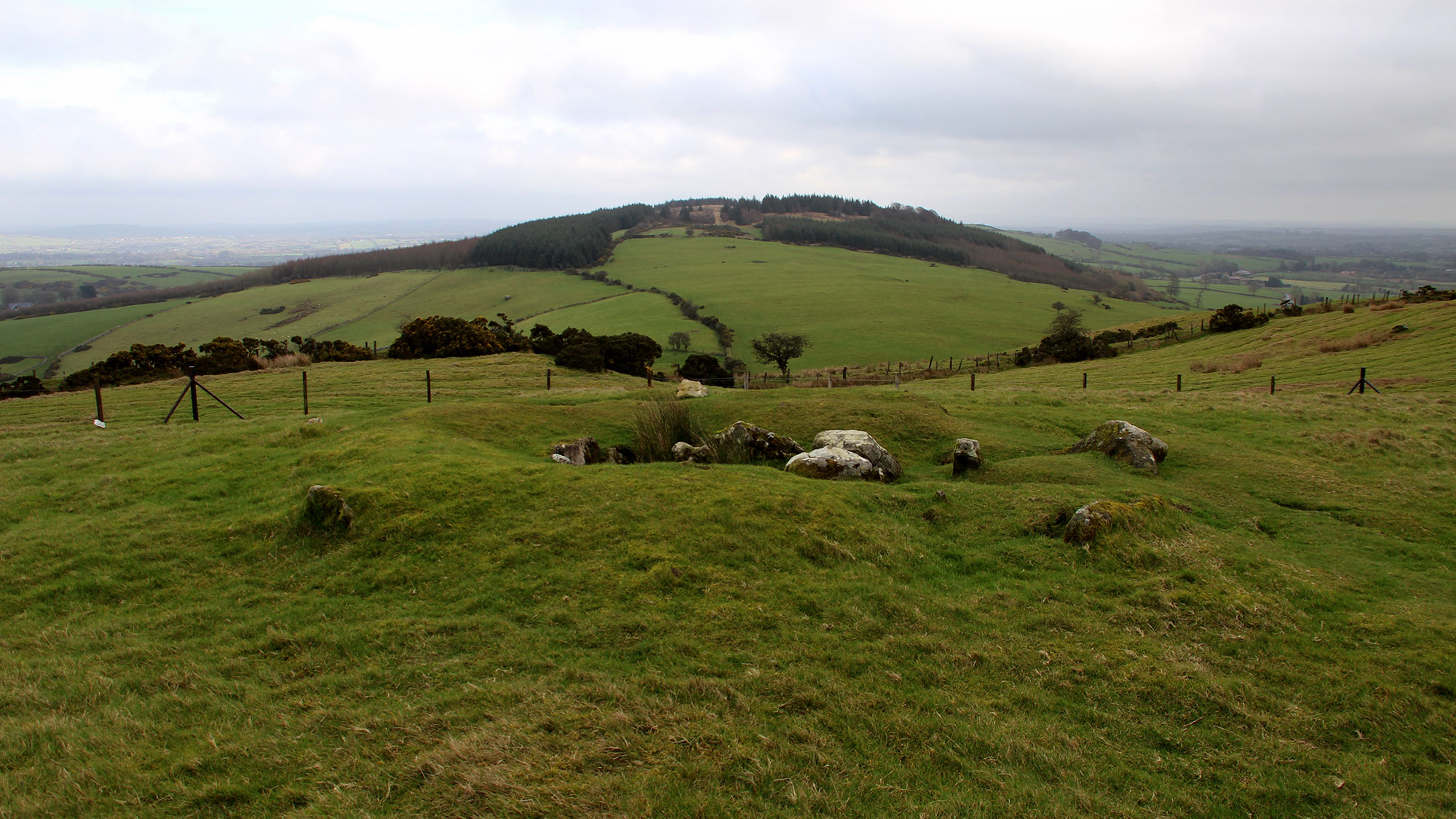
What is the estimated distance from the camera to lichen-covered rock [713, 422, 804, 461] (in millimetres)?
14047

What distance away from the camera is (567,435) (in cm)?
1555

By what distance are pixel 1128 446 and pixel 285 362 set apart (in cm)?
3692

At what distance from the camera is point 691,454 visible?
14.1m

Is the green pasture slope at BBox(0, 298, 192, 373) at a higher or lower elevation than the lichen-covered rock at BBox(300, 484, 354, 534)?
higher

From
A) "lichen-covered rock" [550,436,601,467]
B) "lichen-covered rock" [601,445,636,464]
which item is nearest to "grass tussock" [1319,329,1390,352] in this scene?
"lichen-covered rock" [601,445,636,464]

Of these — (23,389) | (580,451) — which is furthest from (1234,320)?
(23,389)

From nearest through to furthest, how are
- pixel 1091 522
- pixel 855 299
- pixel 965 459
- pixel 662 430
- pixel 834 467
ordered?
pixel 1091 522, pixel 834 467, pixel 965 459, pixel 662 430, pixel 855 299

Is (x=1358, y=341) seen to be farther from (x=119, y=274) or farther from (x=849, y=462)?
(x=119, y=274)

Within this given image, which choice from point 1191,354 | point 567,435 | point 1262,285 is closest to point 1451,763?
point 567,435

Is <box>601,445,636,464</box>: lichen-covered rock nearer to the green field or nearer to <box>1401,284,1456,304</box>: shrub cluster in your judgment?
<box>1401,284,1456,304</box>: shrub cluster

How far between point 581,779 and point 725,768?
42.8 inches

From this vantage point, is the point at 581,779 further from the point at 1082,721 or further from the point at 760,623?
the point at 1082,721

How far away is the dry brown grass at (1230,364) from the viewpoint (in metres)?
33.4

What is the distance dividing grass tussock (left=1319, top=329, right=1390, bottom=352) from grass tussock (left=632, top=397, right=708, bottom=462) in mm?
35868
